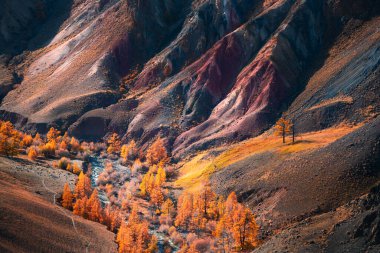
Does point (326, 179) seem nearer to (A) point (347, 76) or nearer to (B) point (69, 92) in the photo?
(A) point (347, 76)

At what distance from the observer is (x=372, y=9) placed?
439 feet

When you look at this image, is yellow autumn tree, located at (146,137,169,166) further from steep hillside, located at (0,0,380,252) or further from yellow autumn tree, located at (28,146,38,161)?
yellow autumn tree, located at (28,146,38,161)

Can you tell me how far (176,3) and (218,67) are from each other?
56.1 meters

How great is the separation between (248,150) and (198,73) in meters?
48.4

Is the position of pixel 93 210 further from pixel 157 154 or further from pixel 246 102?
pixel 246 102

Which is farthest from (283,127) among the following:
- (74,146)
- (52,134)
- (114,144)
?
(52,134)

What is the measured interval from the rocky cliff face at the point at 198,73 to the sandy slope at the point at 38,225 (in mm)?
47743

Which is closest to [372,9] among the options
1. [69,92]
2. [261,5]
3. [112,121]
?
[261,5]

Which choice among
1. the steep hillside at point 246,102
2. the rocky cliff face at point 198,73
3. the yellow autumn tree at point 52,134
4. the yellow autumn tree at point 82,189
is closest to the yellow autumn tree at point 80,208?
the yellow autumn tree at point 82,189

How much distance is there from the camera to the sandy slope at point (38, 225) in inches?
2911

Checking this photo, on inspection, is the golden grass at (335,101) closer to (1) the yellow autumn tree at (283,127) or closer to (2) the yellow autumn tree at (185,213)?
(1) the yellow autumn tree at (283,127)

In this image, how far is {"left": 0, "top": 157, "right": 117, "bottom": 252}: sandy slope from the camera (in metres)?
73.9

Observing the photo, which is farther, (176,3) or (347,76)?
(176,3)

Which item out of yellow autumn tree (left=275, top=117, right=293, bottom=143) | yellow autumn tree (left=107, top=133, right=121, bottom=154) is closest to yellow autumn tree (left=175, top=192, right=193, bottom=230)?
yellow autumn tree (left=275, top=117, right=293, bottom=143)
